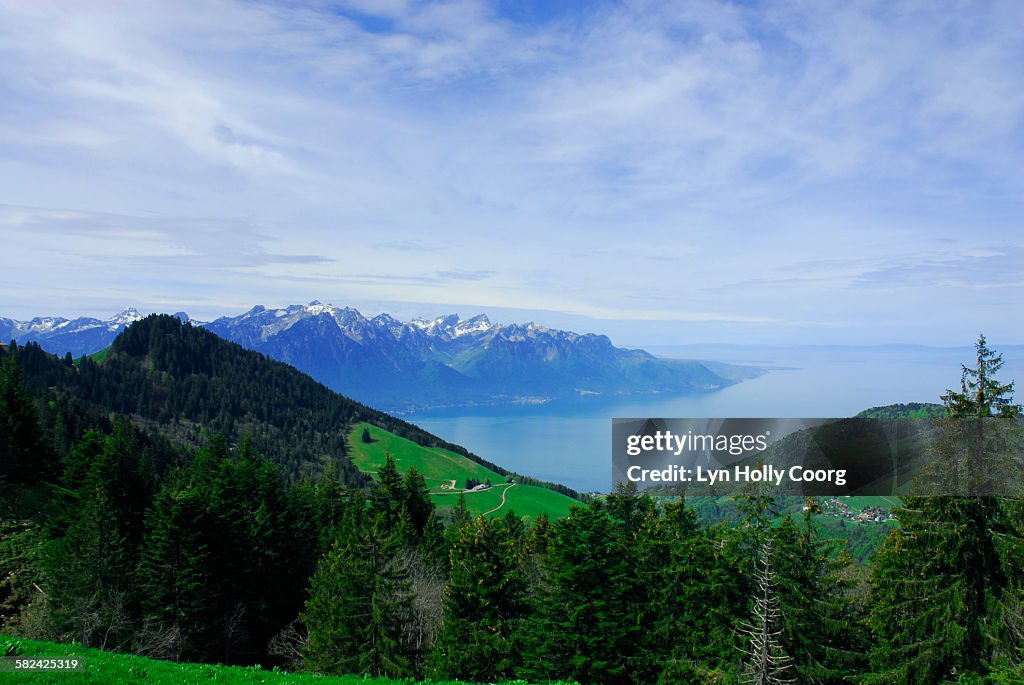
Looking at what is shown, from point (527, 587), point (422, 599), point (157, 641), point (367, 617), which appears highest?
point (527, 587)

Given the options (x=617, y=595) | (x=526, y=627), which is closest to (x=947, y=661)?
(x=617, y=595)

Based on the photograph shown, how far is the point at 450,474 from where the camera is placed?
152 meters

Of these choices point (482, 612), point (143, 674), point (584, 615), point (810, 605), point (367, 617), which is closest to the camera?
point (143, 674)

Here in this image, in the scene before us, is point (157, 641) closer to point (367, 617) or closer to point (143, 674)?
point (367, 617)

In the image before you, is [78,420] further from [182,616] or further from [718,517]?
[718,517]

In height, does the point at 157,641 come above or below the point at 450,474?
above

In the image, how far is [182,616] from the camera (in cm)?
2645

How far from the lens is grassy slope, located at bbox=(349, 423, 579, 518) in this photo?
12588 centimetres

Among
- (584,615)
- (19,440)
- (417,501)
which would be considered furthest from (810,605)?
(19,440)

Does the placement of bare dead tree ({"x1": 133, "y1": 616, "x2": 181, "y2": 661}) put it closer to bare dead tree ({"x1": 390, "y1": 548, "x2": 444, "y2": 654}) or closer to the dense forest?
the dense forest

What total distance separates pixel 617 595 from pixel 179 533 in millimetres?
20035

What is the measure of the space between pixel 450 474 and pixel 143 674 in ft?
458

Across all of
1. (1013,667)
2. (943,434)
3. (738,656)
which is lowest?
(738,656)

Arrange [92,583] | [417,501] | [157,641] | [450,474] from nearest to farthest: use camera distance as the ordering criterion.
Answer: [157,641] < [92,583] < [417,501] < [450,474]
